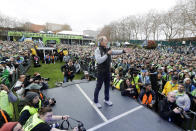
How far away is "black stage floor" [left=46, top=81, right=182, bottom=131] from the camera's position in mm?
2385

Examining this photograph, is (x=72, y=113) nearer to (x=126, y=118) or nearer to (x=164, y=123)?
(x=126, y=118)

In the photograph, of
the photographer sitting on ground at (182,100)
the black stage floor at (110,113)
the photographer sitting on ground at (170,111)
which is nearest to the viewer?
the black stage floor at (110,113)

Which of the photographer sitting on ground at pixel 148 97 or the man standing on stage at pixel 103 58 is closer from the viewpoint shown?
the man standing on stage at pixel 103 58

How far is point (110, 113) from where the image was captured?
2789 millimetres

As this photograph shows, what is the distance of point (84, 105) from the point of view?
10.4 ft

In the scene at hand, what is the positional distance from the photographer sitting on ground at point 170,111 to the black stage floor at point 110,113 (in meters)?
0.16

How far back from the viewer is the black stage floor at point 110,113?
7.82 feet

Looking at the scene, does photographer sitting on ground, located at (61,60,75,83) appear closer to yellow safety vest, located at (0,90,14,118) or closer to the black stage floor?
the black stage floor

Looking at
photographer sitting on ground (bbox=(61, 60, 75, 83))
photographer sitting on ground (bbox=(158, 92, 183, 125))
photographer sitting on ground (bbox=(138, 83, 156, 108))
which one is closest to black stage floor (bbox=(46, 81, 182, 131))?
photographer sitting on ground (bbox=(158, 92, 183, 125))

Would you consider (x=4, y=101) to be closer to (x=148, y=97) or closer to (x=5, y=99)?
(x=5, y=99)

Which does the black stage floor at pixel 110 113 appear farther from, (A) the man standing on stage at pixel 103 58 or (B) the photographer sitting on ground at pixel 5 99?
(B) the photographer sitting on ground at pixel 5 99

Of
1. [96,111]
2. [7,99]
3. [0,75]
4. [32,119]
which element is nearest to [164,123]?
[96,111]

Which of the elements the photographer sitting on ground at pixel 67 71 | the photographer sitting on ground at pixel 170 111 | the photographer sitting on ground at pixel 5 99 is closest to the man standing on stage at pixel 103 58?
the photographer sitting on ground at pixel 170 111

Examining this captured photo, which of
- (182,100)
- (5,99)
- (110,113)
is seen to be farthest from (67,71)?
(182,100)
